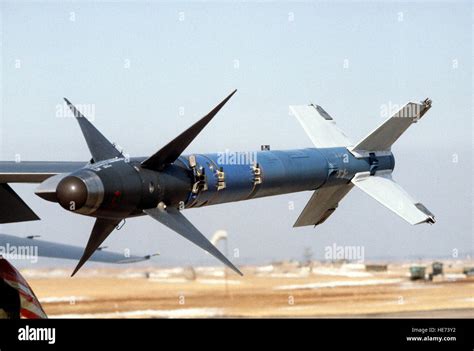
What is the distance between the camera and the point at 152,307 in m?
11.0

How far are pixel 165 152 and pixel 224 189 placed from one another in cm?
122

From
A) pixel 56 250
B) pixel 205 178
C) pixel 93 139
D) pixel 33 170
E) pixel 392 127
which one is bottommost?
pixel 56 250

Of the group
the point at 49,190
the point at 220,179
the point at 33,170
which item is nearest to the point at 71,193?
the point at 49,190

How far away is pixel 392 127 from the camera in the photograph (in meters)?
10.7

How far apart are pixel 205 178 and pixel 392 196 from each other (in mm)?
3102

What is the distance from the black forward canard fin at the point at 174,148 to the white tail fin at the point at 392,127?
12.6 ft

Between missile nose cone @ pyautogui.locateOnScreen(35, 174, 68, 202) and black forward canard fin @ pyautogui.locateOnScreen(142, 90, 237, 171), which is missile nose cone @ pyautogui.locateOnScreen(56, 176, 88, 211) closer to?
missile nose cone @ pyautogui.locateOnScreen(35, 174, 68, 202)

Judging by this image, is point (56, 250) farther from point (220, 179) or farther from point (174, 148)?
point (174, 148)

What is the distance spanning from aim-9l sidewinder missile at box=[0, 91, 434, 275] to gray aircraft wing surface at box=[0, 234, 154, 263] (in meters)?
0.25

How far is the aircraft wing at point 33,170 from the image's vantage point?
25.1 feet

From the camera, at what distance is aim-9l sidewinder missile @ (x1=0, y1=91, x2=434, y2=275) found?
6641 mm

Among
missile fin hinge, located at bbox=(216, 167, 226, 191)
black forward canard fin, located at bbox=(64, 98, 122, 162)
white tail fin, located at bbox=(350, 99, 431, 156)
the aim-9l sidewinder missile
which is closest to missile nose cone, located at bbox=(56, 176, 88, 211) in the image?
the aim-9l sidewinder missile
